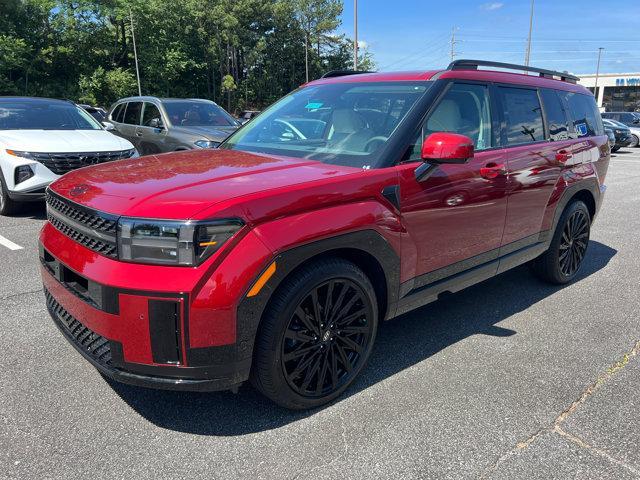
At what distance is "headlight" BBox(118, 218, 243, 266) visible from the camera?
2119 millimetres

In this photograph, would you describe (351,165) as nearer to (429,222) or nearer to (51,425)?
(429,222)

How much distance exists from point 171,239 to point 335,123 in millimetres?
1694

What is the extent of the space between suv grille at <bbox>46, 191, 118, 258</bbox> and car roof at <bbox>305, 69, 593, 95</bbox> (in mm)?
2129

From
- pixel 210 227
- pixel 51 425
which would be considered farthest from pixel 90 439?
pixel 210 227

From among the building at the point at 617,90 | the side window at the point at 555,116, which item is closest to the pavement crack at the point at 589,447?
the side window at the point at 555,116

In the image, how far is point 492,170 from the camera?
11.3 feet

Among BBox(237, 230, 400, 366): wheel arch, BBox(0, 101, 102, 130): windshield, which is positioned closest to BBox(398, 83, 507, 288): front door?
BBox(237, 230, 400, 366): wheel arch

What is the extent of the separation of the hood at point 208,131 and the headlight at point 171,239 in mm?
6305

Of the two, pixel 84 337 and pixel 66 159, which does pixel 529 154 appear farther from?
pixel 66 159

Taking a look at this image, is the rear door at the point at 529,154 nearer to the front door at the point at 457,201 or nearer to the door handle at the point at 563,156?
the door handle at the point at 563,156

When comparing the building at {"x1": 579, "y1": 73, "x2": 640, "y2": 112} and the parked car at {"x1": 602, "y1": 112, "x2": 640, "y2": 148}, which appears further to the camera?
the building at {"x1": 579, "y1": 73, "x2": 640, "y2": 112}

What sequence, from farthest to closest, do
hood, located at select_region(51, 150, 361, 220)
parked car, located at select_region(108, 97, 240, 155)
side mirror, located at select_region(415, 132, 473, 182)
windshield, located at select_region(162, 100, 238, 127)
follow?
windshield, located at select_region(162, 100, 238, 127) → parked car, located at select_region(108, 97, 240, 155) → side mirror, located at select_region(415, 132, 473, 182) → hood, located at select_region(51, 150, 361, 220)

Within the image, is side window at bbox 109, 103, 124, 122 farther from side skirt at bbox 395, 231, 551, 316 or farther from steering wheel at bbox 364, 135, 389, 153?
side skirt at bbox 395, 231, 551, 316

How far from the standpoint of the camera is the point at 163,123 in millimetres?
8961
